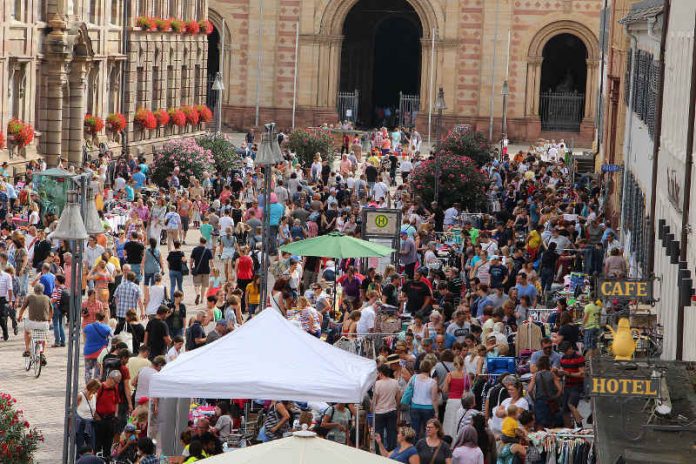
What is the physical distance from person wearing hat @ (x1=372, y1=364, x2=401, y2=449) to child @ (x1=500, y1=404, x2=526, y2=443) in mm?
1582

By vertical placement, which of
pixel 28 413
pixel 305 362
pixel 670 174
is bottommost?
pixel 28 413

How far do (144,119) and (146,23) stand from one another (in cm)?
284

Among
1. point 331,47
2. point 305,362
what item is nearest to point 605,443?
point 305,362

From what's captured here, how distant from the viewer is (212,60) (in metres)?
72.1

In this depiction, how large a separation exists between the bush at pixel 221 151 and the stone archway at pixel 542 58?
2247 centimetres

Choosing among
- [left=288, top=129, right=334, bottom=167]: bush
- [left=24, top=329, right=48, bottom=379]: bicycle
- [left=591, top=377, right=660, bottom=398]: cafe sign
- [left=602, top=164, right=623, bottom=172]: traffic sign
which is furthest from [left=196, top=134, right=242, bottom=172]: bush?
[left=591, top=377, right=660, bottom=398]: cafe sign

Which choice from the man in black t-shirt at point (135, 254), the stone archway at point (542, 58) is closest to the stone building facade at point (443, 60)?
the stone archway at point (542, 58)

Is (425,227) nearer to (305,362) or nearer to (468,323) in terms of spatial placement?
(468,323)

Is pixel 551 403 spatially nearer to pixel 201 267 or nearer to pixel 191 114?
pixel 201 267

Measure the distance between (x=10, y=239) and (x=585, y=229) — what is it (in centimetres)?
1072

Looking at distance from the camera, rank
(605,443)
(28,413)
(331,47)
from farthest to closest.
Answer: (331,47) < (28,413) < (605,443)

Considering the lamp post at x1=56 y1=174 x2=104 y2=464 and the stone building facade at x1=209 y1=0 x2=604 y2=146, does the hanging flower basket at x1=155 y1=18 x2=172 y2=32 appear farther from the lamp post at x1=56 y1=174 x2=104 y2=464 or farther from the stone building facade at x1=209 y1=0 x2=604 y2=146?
the lamp post at x1=56 y1=174 x2=104 y2=464

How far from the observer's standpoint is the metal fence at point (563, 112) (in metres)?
65.2

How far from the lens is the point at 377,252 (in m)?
23.1
